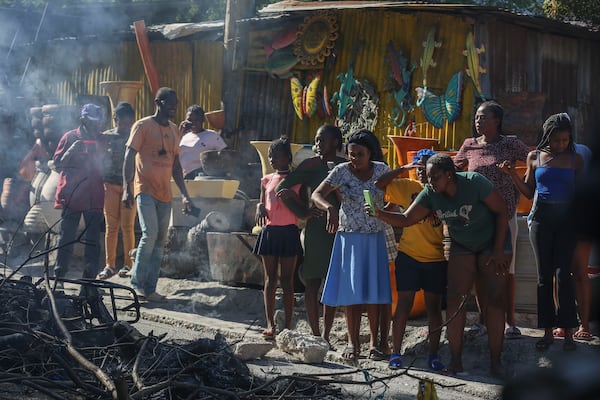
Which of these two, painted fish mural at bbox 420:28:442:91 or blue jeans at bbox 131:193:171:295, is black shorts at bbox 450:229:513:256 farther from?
painted fish mural at bbox 420:28:442:91

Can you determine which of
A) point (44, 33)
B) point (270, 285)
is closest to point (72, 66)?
point (44, 33)

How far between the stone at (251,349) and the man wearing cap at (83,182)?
336 centimetres

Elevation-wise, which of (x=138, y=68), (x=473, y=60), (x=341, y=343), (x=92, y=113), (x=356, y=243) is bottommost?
(x=341, y=343)

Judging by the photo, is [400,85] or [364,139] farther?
[400,85]

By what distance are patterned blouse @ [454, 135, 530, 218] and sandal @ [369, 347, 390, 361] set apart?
1533 millimetres

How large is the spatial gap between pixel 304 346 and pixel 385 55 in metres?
7.57

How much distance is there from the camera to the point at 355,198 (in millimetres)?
7305

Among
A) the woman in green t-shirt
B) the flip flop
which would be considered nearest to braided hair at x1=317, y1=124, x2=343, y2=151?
the woman in green t-shirt

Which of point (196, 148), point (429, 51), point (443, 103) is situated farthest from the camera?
point (429, 51)

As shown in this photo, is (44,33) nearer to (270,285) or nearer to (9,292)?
(270,285)

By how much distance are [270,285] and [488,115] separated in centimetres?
247

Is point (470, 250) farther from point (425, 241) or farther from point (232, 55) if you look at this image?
point (232, 55)

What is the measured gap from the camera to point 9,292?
6141 mm

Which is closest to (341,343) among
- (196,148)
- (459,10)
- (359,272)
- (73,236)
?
(359,272)
